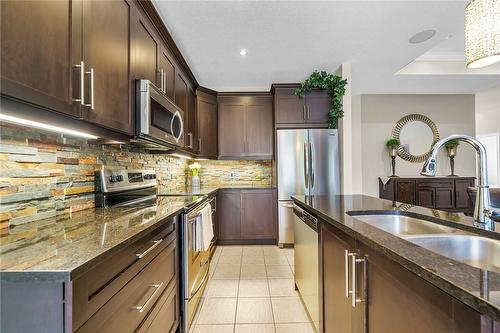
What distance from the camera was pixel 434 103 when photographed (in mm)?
4953

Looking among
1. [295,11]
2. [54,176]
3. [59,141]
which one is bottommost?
[54,176]

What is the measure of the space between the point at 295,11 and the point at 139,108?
162cm

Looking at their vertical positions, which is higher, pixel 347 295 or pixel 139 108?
pixel 139 108

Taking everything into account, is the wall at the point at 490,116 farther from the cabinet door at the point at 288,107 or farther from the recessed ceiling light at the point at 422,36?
the cabinet door at the point at 288,107

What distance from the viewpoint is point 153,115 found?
1.88 m

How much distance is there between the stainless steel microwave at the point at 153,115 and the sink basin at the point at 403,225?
58.2 inches

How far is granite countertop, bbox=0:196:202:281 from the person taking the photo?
0.65 meters

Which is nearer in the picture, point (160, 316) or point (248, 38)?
point (160, 316)

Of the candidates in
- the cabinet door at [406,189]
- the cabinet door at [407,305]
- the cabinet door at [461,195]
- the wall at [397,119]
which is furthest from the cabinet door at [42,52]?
the cabinet door at [461,195]

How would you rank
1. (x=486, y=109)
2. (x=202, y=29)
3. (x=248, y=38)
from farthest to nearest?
(x=486, y=109) → (x=248, y=38) → (x=202, y=29)

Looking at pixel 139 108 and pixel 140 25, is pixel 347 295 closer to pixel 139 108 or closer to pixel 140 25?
pixel 139 108

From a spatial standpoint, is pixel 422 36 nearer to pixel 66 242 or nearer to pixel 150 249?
pixel 150 249

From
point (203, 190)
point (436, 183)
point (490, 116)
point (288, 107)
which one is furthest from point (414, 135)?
point (203, 190)

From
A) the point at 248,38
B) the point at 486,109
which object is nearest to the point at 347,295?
the point at 248,38
